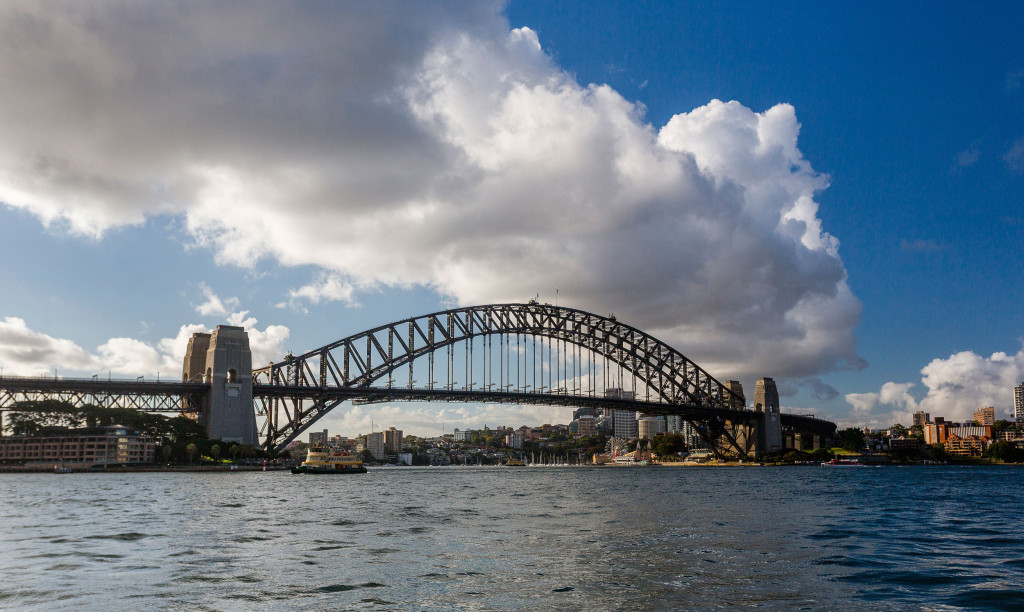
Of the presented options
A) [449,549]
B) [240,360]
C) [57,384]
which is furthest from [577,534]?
[57,384]

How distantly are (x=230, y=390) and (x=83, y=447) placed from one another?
812 inches

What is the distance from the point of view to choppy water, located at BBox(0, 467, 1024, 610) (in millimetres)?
14625

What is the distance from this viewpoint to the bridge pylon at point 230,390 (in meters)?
98.3

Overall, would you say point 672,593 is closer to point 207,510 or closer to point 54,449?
point 207,510

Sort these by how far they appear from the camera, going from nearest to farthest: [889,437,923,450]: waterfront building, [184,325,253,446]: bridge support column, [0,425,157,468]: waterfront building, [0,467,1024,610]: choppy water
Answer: [0,467,1024,610]: choppy water
[184,325,253,446]: bridge support column
[0,425,157,468]: waterfront building
[889,437,923,450]: waterfront building

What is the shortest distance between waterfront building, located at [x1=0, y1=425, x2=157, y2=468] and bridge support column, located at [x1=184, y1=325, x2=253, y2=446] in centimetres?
826

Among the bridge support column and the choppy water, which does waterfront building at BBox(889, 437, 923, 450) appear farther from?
the choppy water

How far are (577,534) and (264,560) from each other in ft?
31.5

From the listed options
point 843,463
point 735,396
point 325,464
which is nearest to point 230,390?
point 325,464

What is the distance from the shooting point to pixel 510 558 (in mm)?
19438

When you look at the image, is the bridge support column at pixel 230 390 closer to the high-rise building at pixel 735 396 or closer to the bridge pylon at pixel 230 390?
the bridge pylon at pixel 230 390

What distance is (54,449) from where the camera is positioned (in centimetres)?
10169

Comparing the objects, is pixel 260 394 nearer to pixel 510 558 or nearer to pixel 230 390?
pixel 230 390

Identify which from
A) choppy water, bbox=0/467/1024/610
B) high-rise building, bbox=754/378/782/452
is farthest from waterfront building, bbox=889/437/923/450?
choppy water, bbox=0/467/1024/610
